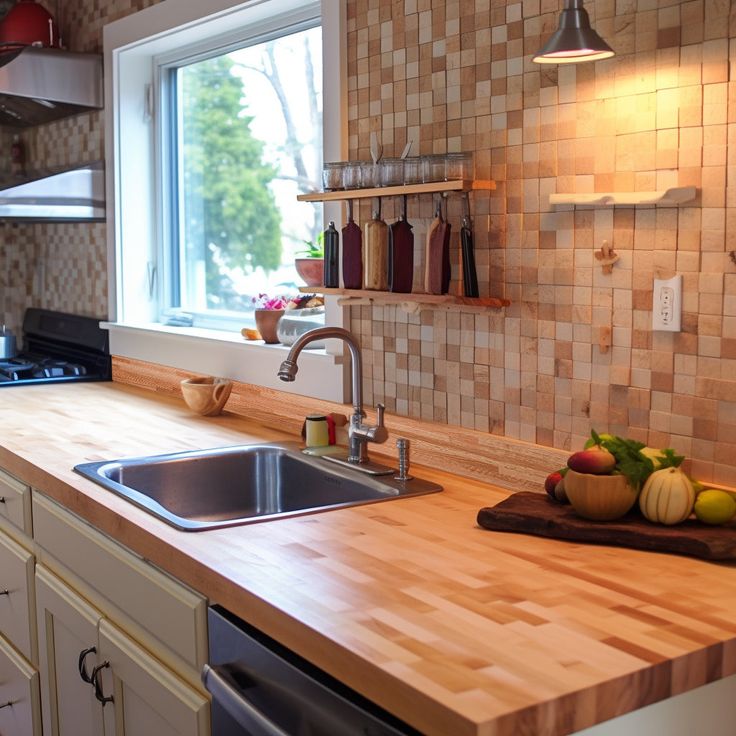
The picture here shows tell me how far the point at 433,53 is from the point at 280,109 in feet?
3.81

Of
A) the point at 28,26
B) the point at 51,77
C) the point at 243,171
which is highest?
the point at 28,26

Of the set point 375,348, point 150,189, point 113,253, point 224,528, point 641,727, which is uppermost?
point 150,189

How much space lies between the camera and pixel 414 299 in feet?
7.20

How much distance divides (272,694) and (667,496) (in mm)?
679

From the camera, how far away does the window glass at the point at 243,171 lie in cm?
322

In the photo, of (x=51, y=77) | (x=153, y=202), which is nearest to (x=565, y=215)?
(x=153, y=202)

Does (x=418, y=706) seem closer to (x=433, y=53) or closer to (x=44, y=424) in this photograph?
(x=433, y=53)

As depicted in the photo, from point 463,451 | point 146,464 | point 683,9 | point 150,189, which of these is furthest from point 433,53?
point 150,189

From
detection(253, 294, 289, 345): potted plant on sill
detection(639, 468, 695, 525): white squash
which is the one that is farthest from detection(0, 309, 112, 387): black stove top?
detection(639, 468, 695, 525): white squash

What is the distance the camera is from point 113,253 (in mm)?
3770

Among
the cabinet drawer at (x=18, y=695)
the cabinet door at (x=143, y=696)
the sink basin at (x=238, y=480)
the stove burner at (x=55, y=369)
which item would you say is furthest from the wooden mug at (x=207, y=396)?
the cabinet door at (x=143, y=696)

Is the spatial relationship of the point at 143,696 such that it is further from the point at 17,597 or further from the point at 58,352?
the point at 58,352

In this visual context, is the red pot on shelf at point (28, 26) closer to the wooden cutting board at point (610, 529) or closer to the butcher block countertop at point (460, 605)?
the butcher block countertop at point (460, 605)

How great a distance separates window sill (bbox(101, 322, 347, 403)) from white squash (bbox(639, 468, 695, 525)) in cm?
106
